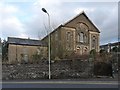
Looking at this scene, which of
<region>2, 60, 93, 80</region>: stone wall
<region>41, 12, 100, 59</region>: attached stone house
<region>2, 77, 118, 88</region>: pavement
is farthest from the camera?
<region>41, 12, 100, 59</region>: attached stone house

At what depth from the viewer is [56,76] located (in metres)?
35.3

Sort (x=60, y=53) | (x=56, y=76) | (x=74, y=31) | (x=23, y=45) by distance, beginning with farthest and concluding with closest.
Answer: (x=74, y=31) < (x=23, y=45) < (x=60, y=53) < (x=56, y=76)

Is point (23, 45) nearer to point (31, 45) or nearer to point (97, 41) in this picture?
point (31, 45)

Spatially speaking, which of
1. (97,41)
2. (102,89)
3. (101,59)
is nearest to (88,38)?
(97,41)

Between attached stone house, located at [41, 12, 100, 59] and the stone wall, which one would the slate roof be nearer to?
attached stone house, located at [41, 12, 100, 59]

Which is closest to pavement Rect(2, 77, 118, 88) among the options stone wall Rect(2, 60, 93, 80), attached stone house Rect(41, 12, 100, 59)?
stone wall Rect(2, 60, 93, 80)

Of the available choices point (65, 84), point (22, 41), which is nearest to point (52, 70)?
point (65, 84)

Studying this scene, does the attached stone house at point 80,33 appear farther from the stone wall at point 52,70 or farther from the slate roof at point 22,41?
the stone wall at point 52,70

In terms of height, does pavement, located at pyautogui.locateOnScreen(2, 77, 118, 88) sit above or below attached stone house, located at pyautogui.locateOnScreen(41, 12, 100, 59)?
below

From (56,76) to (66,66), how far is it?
6.70ft

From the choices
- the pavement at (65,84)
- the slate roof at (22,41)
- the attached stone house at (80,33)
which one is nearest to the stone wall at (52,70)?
the pavement at (65,84)

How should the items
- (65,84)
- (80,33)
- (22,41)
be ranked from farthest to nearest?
(80,33) → (22,41) → (65,84)

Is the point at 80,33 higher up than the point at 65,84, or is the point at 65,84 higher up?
the point at 80,33

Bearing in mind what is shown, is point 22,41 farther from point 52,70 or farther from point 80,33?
point 52,70
